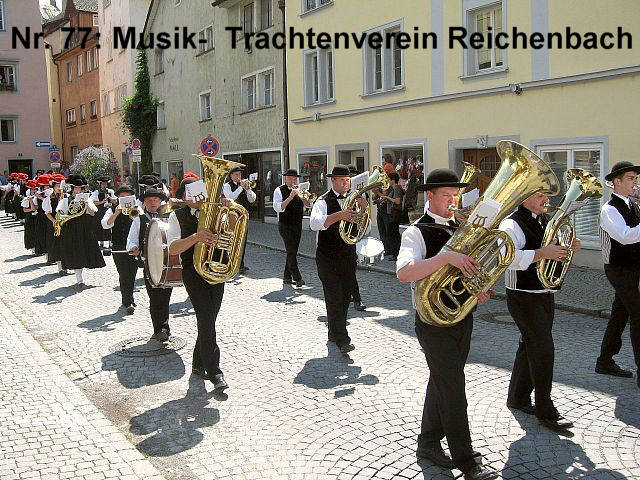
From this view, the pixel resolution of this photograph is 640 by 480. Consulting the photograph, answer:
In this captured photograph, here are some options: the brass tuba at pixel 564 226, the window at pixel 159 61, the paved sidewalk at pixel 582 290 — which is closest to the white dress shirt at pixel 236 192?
the paved sidewalk at pixel 582 290

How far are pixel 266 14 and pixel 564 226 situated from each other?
2076 centimetres

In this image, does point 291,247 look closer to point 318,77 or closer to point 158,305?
point 158,305

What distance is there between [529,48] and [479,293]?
1109 cm

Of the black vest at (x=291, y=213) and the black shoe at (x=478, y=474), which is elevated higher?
the black vest at (x=291, y=213)

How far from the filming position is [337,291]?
25.2ft

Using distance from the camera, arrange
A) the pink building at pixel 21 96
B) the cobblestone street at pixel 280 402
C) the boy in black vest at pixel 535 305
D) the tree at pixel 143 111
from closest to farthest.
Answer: the cobblestone street at pixel 280 402 → the boy in black vest at pixel 535 305 → the tree at pixel 143 111 → the pink building at pixel 21 96

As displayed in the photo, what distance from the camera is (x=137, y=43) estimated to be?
1406 inches

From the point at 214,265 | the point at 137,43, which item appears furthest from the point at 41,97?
the point at 214,265

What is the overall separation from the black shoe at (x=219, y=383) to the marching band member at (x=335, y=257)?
159cm

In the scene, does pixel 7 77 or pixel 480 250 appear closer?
pixel 480 250

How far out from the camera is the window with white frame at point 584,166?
12.9 metres

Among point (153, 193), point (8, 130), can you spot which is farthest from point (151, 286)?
point (8, 130)

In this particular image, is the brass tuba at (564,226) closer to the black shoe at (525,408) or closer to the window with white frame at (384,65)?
the black shoe at (525,408)

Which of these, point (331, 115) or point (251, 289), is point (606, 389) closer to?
point (251, 289)
